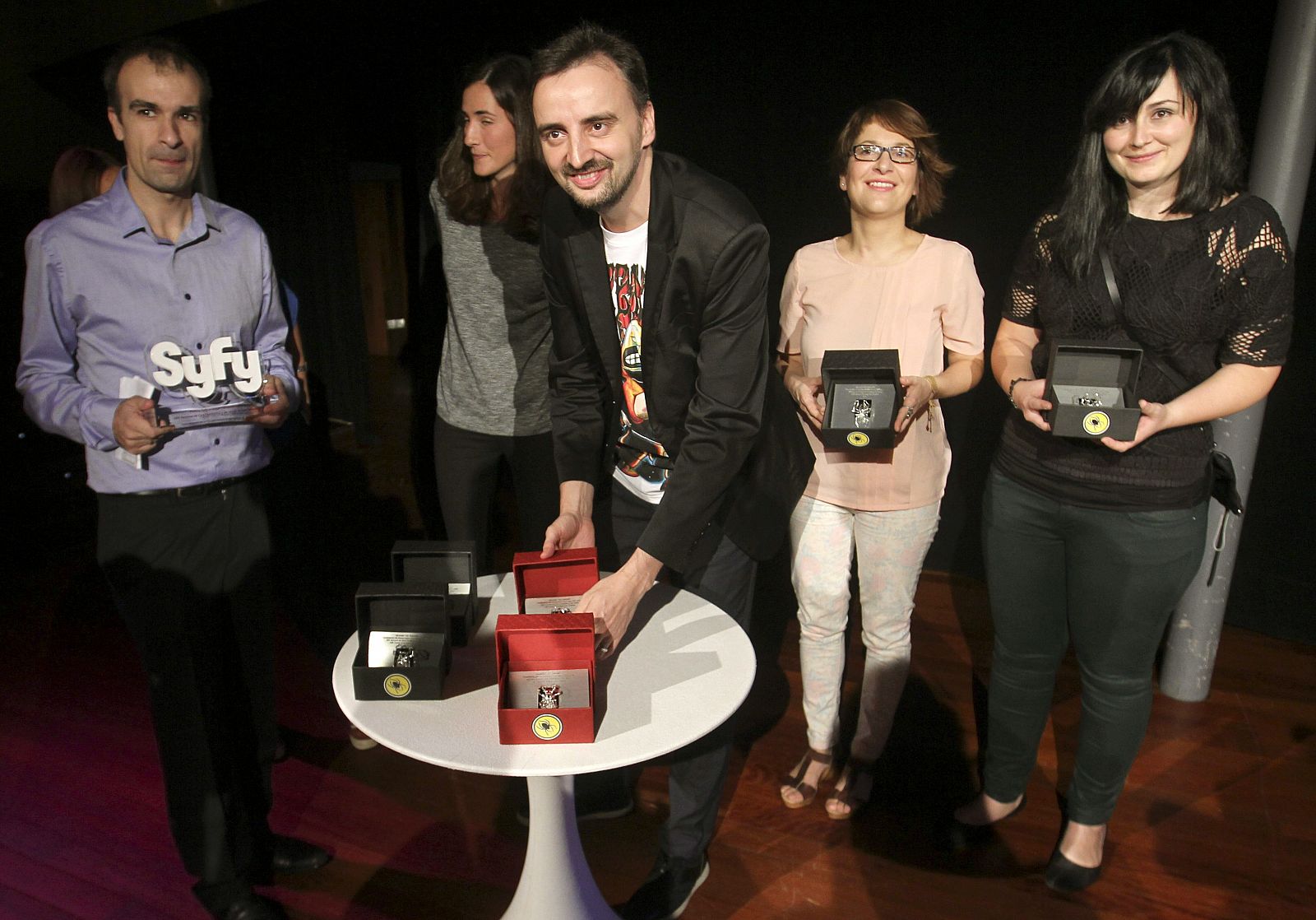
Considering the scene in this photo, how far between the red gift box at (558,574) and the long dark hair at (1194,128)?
121 cm

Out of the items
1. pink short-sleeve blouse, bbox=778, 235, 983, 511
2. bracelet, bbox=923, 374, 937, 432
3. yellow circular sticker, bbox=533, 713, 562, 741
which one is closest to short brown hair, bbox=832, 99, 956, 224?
pink short-sleeve blouse, bbox=778, 235, 983, 511

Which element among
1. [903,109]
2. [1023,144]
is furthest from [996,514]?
[1023,144]

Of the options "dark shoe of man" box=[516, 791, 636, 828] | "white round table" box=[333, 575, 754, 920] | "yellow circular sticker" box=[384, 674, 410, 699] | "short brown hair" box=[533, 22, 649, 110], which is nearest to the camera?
"white round table" box=[333, 575, 754, 920]

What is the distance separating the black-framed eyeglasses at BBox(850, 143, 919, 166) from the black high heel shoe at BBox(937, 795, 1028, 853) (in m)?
1.68

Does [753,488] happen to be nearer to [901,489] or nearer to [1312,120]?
[901,489]

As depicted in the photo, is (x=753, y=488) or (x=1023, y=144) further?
(x=1023, y=144)

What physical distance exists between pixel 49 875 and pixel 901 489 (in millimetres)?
2361

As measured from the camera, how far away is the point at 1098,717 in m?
2.14

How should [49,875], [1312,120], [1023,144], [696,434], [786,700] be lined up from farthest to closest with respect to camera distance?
[1023,144] < [786,700] < [1312,120] < [49,875] < [696,434]

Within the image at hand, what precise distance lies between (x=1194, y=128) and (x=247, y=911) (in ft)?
8.57

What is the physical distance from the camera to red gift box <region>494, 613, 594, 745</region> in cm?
138

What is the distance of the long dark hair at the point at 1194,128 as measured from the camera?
1760 mm

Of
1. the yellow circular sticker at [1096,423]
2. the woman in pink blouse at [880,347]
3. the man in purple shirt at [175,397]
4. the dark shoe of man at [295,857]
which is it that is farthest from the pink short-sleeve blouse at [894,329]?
the dark shoe of man at [295,857]

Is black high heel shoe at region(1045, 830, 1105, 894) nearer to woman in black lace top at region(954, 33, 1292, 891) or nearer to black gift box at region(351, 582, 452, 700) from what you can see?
woman in black lace top at region(954, 33, 1292, 891)
